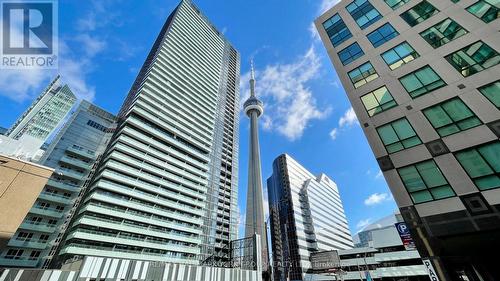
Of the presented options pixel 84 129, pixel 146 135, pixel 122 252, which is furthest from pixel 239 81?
pixel 122 252

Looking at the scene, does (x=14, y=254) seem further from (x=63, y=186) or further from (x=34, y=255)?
(x=63, y=186)

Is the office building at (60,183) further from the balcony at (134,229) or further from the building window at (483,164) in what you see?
the building window at (483,164)

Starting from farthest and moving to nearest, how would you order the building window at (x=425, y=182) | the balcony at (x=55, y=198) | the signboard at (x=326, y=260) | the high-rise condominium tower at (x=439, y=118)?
the signboard at (x=326, y=260) < the balcony at (x=55, y=198) < the building window at (x=425, y=182) < the high-rise condominium tower at (x=439, y=118)

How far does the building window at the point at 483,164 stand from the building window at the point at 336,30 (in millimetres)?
11771

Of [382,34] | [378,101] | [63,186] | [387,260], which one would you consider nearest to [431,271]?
[378,101]

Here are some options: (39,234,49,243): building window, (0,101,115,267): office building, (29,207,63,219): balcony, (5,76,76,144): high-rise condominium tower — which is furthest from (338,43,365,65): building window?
(5,76,76,144): high-rise condominium tower

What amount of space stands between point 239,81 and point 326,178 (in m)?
75.5

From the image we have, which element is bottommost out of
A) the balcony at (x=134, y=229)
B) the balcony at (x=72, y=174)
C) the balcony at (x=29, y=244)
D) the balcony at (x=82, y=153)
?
the balcony at (x=29, y=244)

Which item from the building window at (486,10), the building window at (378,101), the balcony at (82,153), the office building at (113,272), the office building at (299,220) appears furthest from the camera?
the office building at (299,220)

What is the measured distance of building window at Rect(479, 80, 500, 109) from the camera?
404 inches

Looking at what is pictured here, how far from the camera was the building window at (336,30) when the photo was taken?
59.5ft

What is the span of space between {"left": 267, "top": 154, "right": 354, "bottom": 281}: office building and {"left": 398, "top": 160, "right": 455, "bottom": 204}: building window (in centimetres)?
7356

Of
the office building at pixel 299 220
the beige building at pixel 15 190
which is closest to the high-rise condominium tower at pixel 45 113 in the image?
the office building at pixel 299 220

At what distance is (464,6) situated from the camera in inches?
516
